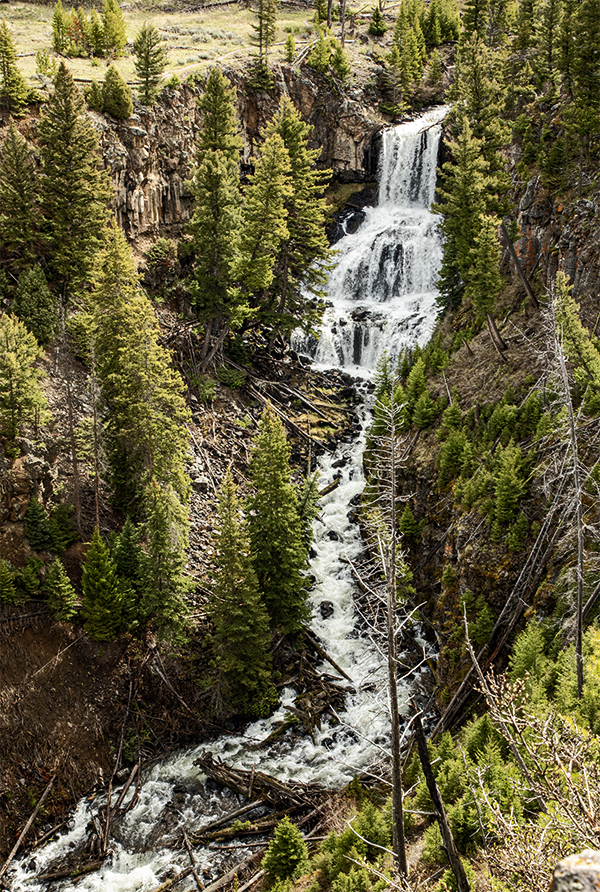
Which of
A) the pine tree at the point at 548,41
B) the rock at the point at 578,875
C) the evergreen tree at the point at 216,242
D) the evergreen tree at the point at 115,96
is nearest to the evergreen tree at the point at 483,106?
the pine tree at the point at 548,41

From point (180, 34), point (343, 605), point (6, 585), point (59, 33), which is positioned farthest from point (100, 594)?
point (180, 34)

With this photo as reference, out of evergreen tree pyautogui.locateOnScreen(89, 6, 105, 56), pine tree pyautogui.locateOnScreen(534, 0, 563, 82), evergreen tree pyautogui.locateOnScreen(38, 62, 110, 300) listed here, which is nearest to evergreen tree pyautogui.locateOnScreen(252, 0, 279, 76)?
evergreen tree pyautogui.locateOnScreen(89, 6, 105, 56)

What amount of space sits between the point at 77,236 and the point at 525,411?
960 inches

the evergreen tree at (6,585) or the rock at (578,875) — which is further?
the evergreen tree at (6,585)

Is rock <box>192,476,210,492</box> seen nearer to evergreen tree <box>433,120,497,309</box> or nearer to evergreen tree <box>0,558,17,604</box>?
evergreen tree <box>0,558,17,604</box>

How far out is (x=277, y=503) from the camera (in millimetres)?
26812

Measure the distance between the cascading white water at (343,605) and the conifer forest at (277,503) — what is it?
0.16 m

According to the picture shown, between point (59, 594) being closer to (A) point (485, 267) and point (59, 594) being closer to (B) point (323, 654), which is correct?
(B) point (323, 654)

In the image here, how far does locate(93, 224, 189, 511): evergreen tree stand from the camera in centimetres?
2683

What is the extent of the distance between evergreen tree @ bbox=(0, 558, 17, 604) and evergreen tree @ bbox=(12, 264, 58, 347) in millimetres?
12272

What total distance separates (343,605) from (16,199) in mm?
26474

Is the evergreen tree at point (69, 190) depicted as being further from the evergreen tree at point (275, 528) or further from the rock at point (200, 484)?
the evergreen tree at point (275, 528)

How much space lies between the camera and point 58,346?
3247 cm

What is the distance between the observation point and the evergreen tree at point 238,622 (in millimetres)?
24875
